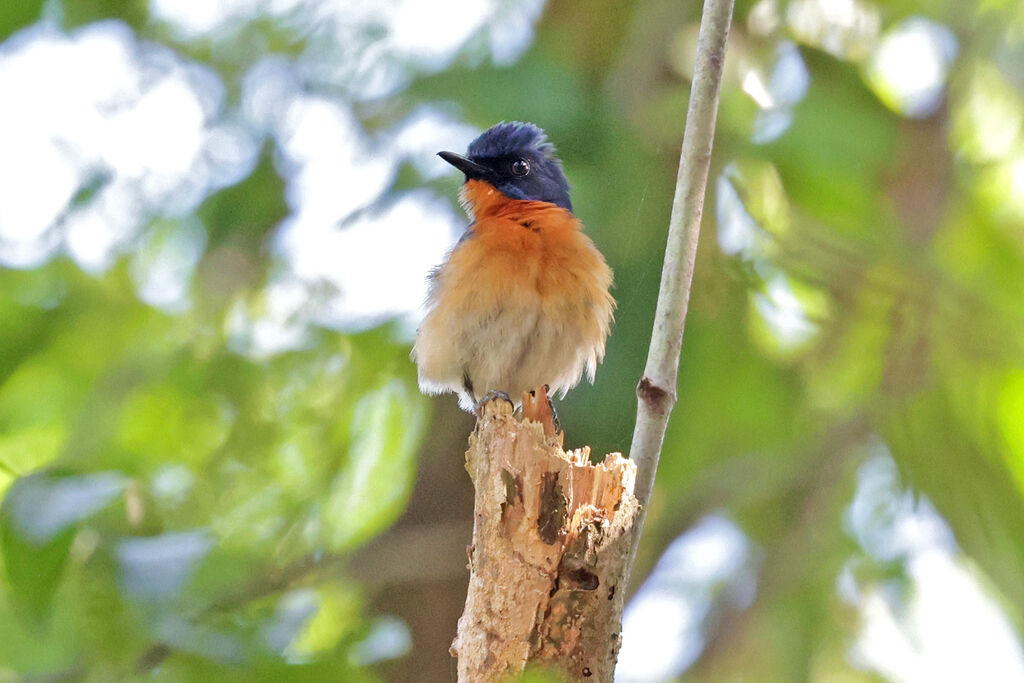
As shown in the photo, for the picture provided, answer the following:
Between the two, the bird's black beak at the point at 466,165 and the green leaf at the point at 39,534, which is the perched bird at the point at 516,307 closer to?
the bird's black beak at the point at 466,165

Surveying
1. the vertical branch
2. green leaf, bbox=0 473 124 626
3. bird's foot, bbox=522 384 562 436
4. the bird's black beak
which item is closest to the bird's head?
the bird's black beak

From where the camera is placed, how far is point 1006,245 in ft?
15.7

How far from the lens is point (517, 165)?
538 cm

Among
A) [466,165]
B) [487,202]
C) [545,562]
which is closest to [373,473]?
[487,202]

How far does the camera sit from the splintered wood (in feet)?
9.28

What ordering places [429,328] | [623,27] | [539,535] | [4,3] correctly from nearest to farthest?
[539,535], [4,3], [429,328], [623,27]

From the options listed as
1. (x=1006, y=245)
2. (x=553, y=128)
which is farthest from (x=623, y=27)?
(x=1006, y=245)

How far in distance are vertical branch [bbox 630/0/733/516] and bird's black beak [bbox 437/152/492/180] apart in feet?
6.48

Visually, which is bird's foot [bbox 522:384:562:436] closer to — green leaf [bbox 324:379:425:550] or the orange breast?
the orange breast

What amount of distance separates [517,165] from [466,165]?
0.95 ft

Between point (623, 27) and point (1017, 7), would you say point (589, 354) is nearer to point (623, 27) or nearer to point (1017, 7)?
point (623, 27)

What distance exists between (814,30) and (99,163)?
11.2 feet

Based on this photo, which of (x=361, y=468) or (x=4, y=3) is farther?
(x=361, y=468)

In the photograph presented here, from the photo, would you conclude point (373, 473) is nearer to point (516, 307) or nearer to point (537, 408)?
point (516, 307)
